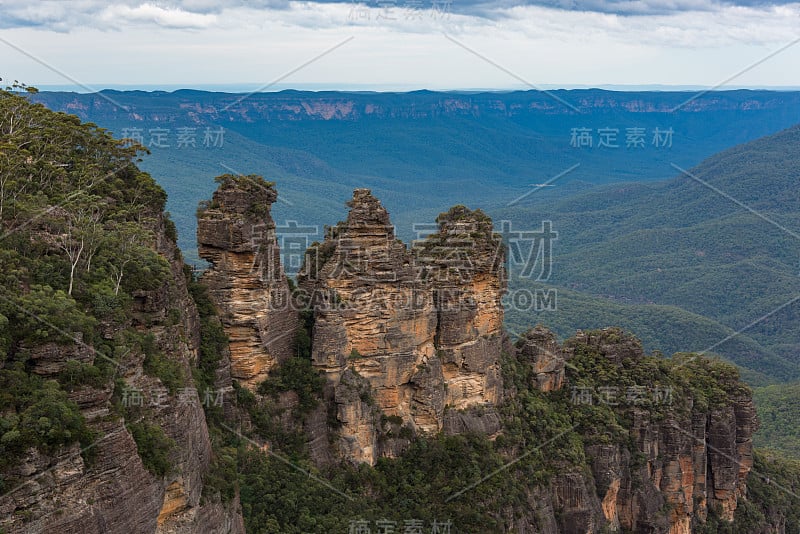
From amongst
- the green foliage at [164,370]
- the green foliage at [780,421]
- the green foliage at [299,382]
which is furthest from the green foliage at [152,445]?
the green foliage at [780,421]

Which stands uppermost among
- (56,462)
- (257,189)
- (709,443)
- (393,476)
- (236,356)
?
(257,189)

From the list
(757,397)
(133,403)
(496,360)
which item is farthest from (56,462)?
(757,397)

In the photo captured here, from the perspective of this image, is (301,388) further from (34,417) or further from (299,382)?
(34,417)

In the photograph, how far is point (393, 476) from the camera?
1387 inches

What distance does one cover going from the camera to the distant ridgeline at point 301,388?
64.0 feet

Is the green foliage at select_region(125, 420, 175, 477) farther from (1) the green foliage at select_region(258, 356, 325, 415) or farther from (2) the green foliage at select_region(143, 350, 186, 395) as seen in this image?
(1) the green foliage at select_region(258, 356, 325, 415)

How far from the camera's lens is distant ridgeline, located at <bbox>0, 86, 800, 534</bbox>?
1952 cm

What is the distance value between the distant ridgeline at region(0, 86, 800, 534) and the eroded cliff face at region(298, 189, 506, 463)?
96mm

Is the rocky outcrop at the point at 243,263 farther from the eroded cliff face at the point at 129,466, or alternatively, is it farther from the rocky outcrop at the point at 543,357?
the rocky outcrop at the point at 543,357

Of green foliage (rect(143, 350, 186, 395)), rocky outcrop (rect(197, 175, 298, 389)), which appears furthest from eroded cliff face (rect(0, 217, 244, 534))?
rocky outcrop (rect(197, 175, 298, 389))

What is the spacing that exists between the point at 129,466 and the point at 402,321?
56.0ft

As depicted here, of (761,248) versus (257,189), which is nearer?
(257,189)

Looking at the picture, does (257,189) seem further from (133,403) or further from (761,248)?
(761,248)

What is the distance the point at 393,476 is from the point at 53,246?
1804cm
